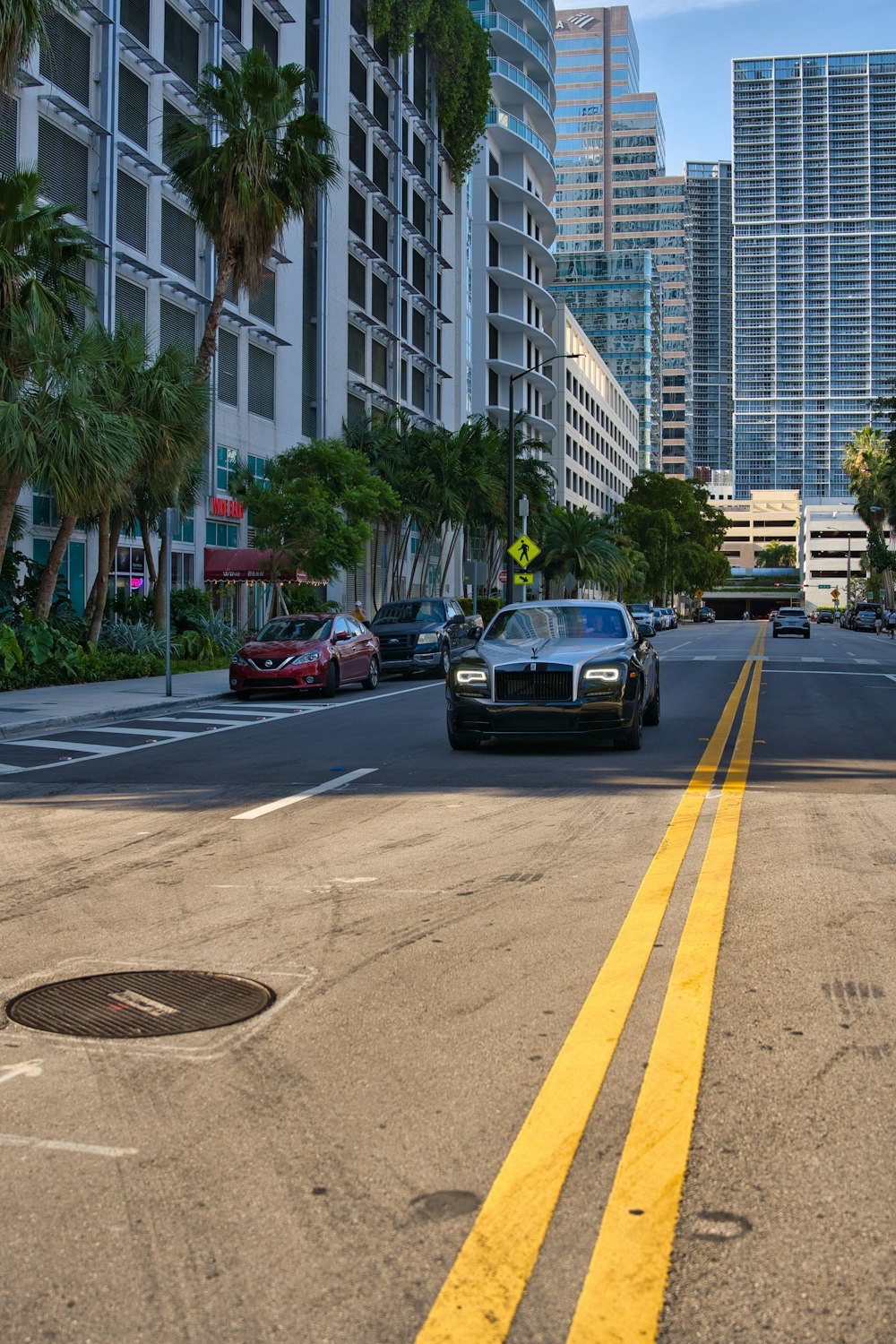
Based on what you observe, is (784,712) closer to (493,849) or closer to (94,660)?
(493,849)

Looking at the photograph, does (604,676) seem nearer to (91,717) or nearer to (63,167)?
(91,717)

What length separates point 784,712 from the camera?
17.9 metres

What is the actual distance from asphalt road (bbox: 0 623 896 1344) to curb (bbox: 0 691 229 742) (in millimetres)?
7567

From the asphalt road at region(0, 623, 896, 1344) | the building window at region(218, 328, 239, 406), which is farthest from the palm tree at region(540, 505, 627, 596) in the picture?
the asphalt road at region(0, 623, 896, 1344)

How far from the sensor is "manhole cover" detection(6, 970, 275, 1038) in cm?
450

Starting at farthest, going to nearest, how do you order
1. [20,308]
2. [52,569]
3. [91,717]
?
[52,569] < [20,308] < [91,717]

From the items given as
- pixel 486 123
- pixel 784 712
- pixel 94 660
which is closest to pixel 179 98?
pixel 94 660

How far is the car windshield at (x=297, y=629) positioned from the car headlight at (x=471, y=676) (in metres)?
9.95

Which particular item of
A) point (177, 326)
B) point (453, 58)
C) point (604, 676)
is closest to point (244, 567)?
point (177, 326)

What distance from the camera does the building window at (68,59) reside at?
98.6 ft

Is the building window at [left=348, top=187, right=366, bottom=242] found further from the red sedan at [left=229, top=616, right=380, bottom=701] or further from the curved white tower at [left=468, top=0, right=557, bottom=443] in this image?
the red sedan at [left=229, top=616, right=380, bottom=701]

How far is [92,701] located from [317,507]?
45.6 feet

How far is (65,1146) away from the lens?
350cm

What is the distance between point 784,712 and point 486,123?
72.8 metres
